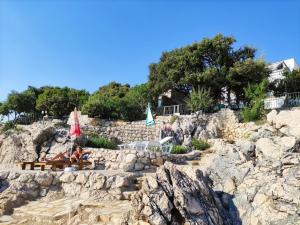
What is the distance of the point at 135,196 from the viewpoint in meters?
7.85

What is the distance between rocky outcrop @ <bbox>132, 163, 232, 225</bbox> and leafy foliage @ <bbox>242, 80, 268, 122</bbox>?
15.9m

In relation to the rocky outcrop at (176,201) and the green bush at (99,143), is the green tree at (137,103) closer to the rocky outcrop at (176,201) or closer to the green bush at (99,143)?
the green bush at (99,143)

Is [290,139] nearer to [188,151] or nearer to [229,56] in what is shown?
[188,151]

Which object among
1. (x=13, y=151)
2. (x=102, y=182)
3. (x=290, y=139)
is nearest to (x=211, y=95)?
(x=290, y=139)

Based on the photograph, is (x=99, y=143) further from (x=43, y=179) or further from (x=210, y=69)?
(x=210, y=69)

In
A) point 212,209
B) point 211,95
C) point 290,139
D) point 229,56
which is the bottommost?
point 212,209

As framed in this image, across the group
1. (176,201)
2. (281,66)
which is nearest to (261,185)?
(176,201)

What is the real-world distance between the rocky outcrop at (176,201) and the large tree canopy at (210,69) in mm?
18986

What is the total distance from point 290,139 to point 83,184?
8562mm

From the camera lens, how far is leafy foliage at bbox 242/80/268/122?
23.4m

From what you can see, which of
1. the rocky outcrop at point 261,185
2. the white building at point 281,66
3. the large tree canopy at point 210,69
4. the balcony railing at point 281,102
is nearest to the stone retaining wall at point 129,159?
the rocky outcrop at point 261,185

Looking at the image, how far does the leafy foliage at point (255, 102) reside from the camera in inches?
922

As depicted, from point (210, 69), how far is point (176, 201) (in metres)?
20.6

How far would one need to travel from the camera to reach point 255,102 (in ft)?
78.2
